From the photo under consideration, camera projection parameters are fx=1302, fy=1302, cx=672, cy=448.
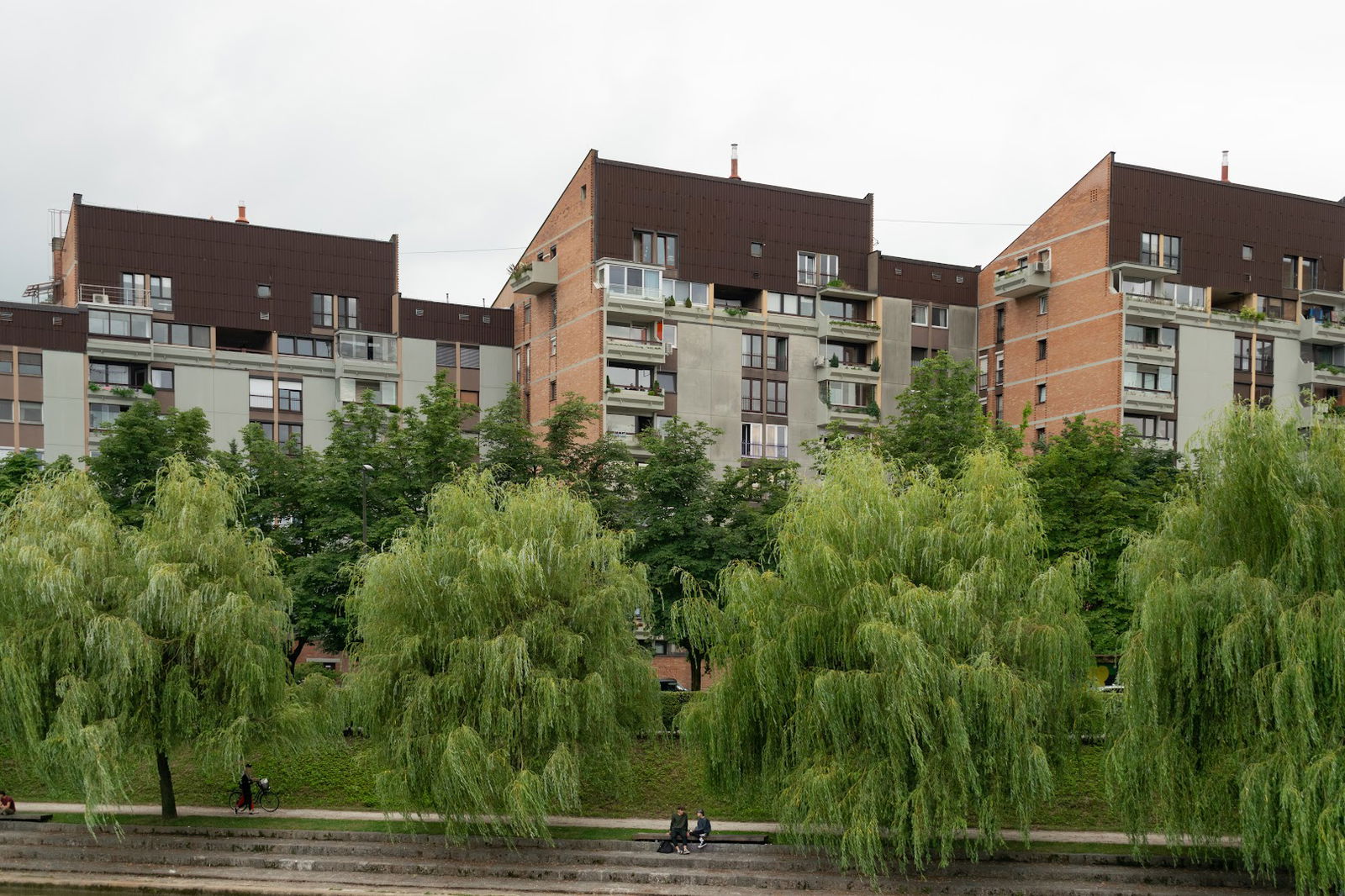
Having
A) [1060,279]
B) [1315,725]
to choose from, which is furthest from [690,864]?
[1060,279]

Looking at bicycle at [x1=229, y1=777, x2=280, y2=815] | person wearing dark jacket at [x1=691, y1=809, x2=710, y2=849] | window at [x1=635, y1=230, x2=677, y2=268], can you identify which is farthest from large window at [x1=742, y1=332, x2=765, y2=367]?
person wearing dark jacket at [x1=691, y1=809, x2=710, y2=849]

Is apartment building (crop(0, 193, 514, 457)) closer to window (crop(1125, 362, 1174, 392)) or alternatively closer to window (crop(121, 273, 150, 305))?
window (crop(121, 273, 150, 305))

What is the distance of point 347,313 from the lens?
8181cm

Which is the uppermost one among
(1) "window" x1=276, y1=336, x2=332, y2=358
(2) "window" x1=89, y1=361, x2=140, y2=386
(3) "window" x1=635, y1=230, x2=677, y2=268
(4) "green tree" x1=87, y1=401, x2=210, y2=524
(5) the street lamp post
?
(3) "window" x1=635, y1=230, x2=677, y2=268

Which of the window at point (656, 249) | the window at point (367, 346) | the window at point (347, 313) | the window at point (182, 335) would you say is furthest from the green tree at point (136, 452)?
the window at point (656, 249)

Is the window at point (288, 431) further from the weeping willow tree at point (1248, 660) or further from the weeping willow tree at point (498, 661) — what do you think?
the weeping willow tree at point (1248, 660)

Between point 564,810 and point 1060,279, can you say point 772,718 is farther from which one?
point 1060,279

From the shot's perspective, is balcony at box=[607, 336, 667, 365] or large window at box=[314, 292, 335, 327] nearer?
balcony at box=[607, 336, 667, 365]

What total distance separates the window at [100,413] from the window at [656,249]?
30.5 meters

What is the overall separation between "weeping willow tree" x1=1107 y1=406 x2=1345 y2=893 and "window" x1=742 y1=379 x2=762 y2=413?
4569 centimetres

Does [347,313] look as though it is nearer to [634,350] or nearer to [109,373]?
[109,373]

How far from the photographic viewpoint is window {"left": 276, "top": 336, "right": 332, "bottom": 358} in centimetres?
7988

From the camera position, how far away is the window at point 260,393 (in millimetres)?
78500

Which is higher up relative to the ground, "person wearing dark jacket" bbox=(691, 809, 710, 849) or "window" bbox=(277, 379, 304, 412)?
"window" bbox=(277, 379, 304, 412)
